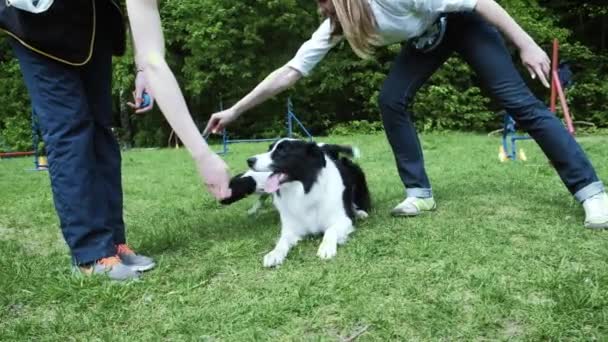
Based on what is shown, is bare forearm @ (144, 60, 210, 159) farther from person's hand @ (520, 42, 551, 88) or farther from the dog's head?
person's hand @ (520, 42, 551, 88)

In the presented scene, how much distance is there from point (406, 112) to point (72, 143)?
1939mm

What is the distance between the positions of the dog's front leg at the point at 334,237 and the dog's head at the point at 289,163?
0.30 meters

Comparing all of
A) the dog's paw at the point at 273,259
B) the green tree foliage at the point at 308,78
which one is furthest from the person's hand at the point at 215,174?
the green tree foliage at the point at 308,78

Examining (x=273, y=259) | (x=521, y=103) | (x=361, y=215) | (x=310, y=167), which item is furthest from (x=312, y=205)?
(x=521, y=103)

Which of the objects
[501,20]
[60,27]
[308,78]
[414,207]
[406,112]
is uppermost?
[60,27]

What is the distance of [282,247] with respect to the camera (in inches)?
109

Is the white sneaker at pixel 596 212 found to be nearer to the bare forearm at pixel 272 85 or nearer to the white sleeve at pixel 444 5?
the white sleeve at pixel 444 5

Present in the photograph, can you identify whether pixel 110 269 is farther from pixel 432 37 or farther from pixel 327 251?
pixel 432 37

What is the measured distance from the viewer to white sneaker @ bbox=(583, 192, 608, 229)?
278 centimetres

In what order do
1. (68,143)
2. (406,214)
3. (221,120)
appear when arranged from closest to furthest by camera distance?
(68,143) < (221,120) < (406,214)

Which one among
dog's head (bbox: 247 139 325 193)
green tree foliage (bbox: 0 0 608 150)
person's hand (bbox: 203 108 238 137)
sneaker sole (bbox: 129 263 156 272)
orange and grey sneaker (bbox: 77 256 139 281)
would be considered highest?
person's hand (bbox: 203 108 238 137)

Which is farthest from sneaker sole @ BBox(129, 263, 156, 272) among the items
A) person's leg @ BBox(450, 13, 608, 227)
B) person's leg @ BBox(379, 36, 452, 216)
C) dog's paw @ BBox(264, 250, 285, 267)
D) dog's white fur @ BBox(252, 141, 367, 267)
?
person's leg @ BBox(450, 13, 608, 227)

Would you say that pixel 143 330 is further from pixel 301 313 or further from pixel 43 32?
pixel 43 32

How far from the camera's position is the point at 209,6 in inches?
667
